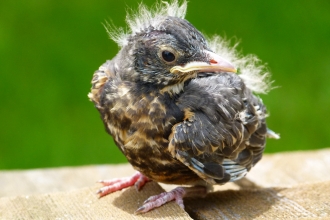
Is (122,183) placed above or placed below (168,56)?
below

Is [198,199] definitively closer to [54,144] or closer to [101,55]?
[54,144]

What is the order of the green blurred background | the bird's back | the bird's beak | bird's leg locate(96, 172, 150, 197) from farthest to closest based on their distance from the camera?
the green blurred background → bird's leg locate(96, 172, 150, 197) → the bird's back → the bird's beak

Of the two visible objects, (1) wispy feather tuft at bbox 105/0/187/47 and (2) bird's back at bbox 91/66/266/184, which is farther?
(1) wispy feather tuft at bbox 105/0/187/47

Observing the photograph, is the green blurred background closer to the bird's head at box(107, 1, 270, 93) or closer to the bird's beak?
the bird's head at box(107, 1, 270, 93)

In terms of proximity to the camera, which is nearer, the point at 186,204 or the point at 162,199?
the point at 162,199

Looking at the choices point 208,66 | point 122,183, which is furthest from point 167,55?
point 122,183

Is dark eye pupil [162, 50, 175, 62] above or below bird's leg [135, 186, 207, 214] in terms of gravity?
above

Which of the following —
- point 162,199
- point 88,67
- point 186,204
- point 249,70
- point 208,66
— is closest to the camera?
point 208,66

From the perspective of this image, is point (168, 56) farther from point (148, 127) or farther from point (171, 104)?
point (148, 127)

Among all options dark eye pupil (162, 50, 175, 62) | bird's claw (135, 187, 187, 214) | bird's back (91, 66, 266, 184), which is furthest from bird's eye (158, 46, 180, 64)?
bird's claw (135, 187, 187, 214)
